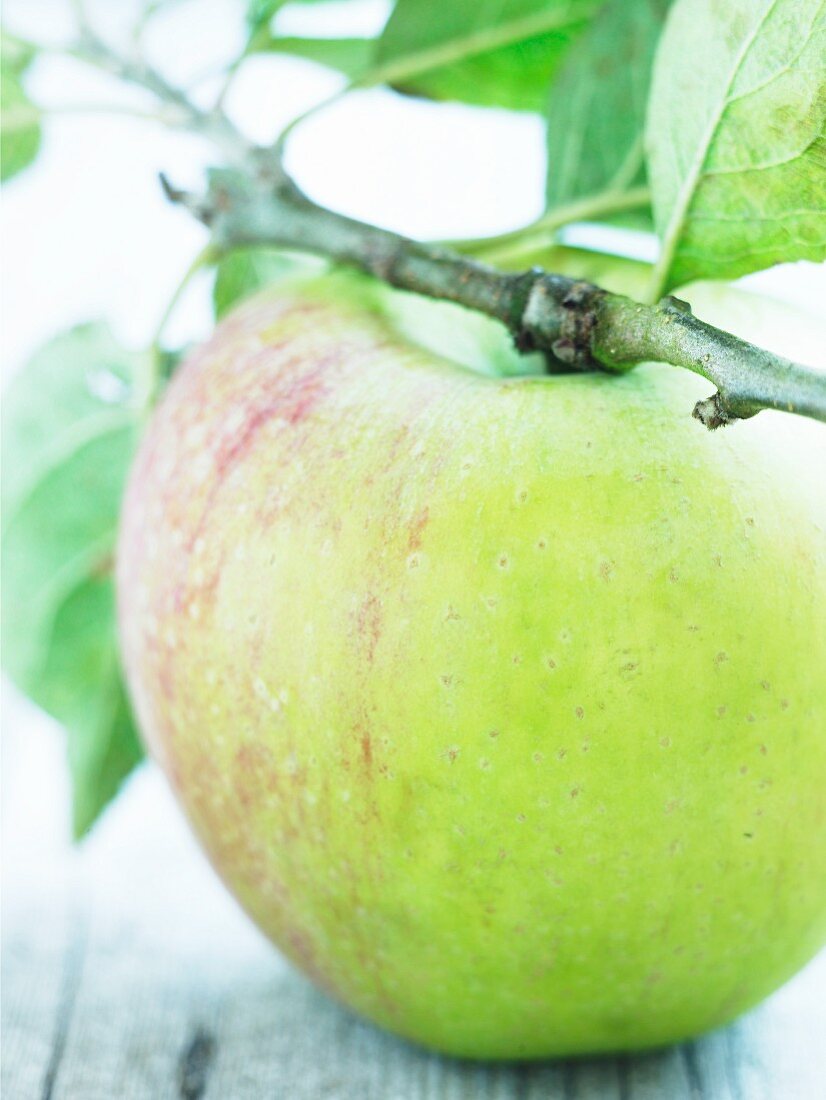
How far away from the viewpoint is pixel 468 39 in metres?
0.82

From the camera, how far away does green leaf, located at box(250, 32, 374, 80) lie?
0.88 m

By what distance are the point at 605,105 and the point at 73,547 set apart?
0.41m

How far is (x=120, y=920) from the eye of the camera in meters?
0.81

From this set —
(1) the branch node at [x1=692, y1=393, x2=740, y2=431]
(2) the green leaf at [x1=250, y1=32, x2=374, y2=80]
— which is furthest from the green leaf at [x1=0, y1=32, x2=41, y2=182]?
(1) the branch node at [x1=692, y1=393, x2=740, y2=431]

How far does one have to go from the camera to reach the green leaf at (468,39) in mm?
809

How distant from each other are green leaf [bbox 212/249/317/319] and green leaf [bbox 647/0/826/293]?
327 mm

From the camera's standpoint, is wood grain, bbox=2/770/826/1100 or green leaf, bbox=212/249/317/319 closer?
wood grain, bbox=2/770/826/1100

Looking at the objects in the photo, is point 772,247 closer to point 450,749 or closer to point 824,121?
point 824,121

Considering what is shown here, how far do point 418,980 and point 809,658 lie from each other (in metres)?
0.21

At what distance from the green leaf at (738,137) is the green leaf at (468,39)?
21 cm

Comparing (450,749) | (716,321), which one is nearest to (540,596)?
(450,749)

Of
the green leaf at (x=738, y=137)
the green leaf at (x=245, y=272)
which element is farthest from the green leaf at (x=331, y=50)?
the green leaf at (x=738, y=137)

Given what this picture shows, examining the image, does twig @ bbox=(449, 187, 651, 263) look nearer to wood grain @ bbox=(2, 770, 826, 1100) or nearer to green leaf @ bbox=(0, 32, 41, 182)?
green leaf @ bbox=(0, 32, 41, 182)

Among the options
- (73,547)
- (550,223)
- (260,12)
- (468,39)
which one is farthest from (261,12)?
(73,547)
